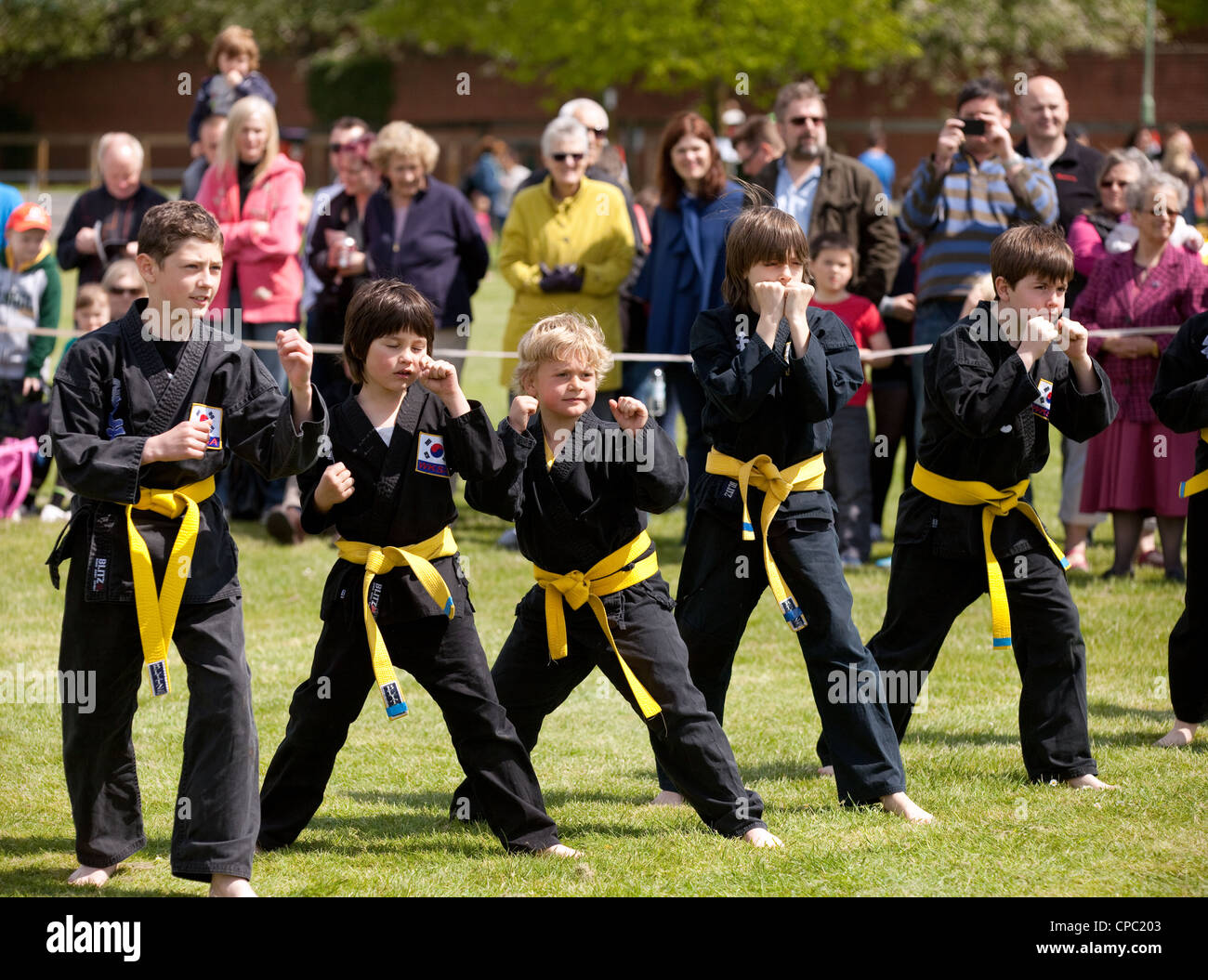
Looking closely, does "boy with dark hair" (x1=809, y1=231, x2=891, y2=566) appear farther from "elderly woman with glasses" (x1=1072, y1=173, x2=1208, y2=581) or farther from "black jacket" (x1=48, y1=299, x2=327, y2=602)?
"black jacket" (x1=48, y1=299, x2=327, y2=602)

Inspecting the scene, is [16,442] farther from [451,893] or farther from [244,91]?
[451,893]

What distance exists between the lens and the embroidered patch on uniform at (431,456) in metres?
4.75

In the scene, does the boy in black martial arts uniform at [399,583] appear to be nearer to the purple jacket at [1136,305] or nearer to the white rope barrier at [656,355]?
the white rope barrier at [656,355]

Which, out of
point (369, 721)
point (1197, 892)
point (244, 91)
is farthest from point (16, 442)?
point (1197, 892)

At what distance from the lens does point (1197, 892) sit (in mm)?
4398

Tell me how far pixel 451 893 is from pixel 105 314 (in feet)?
22.0

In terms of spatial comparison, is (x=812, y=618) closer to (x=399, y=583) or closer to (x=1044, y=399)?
(x=1044, y=399)

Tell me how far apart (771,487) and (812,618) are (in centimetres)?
47

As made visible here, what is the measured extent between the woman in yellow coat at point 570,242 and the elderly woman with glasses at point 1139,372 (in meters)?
2.83

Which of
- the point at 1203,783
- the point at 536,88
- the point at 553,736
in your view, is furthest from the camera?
the point at 536,88

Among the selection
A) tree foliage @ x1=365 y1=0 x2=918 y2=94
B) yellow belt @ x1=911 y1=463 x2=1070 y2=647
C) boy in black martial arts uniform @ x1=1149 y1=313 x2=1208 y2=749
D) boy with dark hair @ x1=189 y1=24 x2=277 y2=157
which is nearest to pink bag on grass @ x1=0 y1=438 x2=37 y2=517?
boy with dark hair @ x1=189 y1=24 x2=277 y2=157

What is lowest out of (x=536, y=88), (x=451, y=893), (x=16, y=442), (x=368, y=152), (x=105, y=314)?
(x=451, y=893)

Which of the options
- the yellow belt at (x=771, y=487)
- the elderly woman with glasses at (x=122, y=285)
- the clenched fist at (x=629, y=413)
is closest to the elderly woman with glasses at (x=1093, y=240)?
the yellow belt at (x=771, y=487)

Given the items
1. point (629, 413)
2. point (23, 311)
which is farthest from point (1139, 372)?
point (23, 311)
